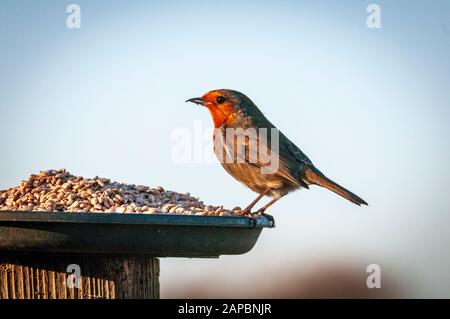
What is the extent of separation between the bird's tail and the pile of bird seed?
1.41 metres

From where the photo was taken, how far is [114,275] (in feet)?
15.8

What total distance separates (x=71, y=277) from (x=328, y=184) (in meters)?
2.86

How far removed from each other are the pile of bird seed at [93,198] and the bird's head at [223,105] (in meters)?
1.53

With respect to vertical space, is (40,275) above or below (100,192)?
below

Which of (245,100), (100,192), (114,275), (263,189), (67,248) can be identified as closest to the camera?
(67,248)

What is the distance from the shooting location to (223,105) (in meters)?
7.17

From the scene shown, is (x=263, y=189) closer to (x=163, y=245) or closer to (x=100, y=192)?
(x=100, y=192)

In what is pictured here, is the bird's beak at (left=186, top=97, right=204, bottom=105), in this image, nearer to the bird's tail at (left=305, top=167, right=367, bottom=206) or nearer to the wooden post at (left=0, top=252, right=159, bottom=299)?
the bird's tail at (left=305, top=167, right=367, bottom=206)

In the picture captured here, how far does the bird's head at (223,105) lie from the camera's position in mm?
7145

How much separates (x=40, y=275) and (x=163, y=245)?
2.90 feet

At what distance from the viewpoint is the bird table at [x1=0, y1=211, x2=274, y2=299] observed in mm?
4359

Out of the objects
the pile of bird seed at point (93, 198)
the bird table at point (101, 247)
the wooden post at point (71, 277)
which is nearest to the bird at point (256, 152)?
the pile of bird seed at point (93, 198)

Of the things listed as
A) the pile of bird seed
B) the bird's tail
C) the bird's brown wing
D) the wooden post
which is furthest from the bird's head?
the wooden post
